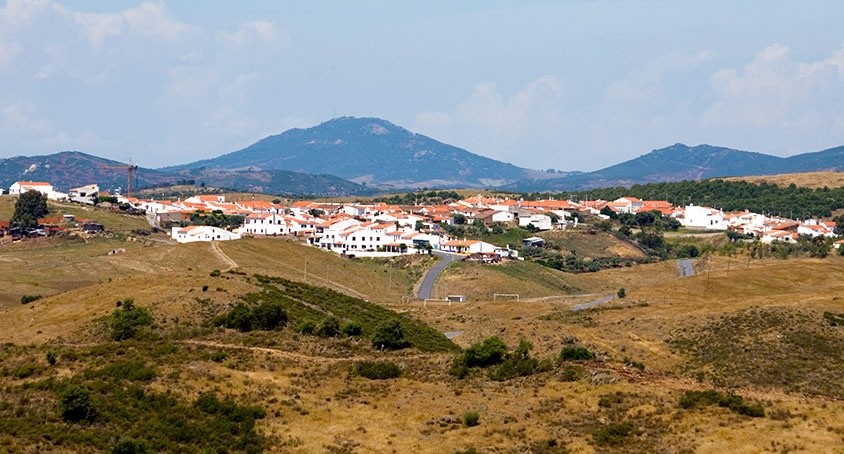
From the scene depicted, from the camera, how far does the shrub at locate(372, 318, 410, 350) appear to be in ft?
161

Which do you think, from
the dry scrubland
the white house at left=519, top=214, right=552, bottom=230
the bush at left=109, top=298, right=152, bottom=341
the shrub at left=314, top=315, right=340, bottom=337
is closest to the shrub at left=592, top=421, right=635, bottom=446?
the dry scrubland

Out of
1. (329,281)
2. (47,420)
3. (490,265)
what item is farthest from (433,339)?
(490,265)

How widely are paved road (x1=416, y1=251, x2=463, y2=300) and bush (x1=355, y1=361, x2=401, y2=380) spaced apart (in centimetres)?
5873

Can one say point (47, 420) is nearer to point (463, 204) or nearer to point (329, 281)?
point (329, 281)

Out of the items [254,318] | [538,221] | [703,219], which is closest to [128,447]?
[254,318]

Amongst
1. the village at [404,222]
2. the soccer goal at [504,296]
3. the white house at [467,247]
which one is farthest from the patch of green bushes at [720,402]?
the white house at [467,247]

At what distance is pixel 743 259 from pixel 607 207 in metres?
57.0

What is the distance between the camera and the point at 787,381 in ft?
175

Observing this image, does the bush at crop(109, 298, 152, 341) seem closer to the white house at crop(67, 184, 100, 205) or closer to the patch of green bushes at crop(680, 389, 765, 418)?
the patch of green bushes at crop(680, 389, 765, 418)

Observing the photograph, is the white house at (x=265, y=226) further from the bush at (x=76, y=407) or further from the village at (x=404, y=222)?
the bush at (x=76, y=407)

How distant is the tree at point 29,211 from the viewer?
13225 centimetres

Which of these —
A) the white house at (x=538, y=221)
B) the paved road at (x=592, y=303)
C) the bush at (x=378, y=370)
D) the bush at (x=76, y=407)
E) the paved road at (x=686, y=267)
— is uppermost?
the bush at (x=76, y=407)

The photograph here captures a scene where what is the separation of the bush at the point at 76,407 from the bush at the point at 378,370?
11623 millimetres

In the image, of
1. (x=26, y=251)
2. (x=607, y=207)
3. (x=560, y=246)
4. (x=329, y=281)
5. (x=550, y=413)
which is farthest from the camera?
(x=607, y=207)
